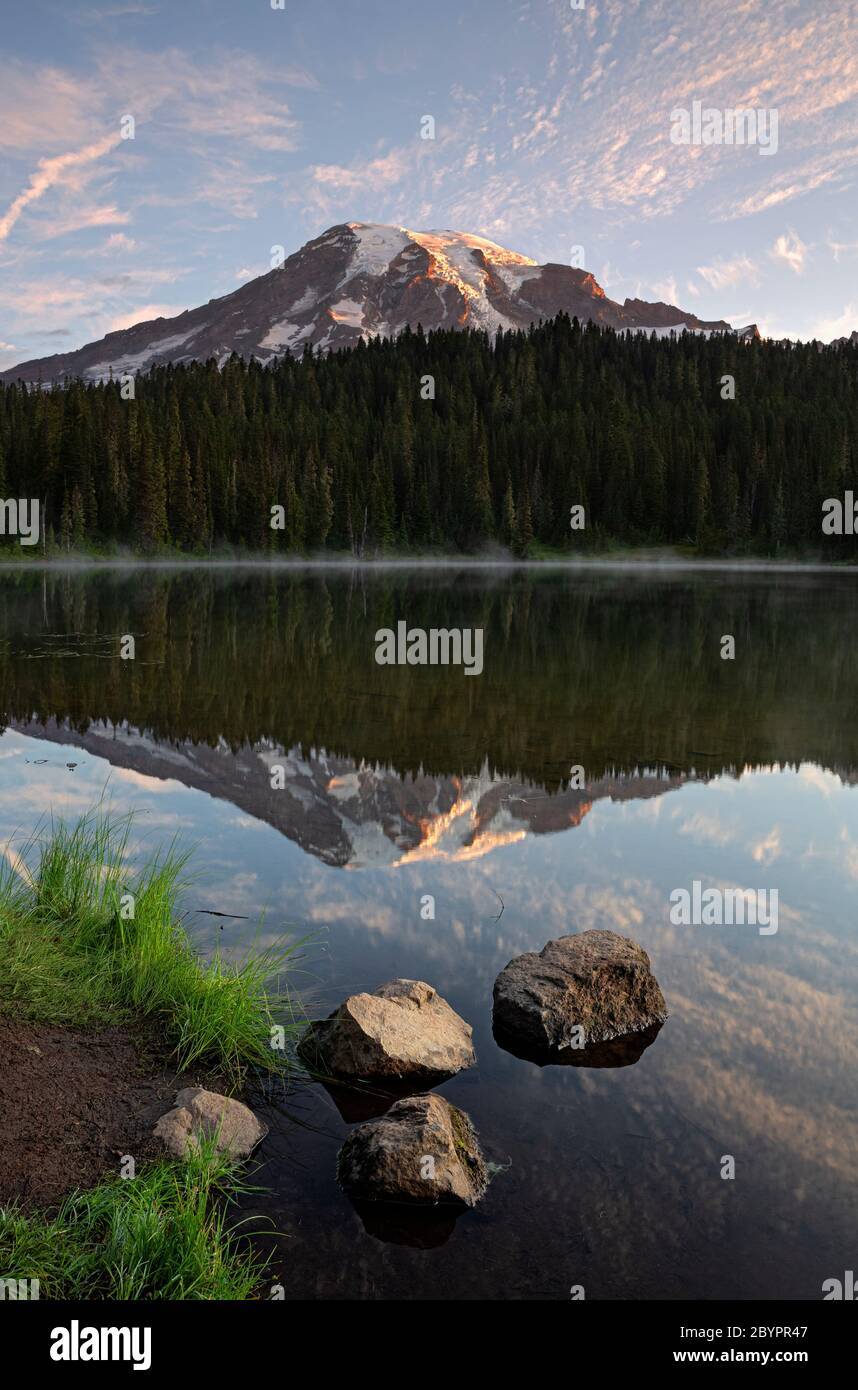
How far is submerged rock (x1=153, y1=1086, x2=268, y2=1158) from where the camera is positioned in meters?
5.87

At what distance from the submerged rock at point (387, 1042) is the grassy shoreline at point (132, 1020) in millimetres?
391

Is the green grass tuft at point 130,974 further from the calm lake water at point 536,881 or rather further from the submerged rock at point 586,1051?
the submerged rock at point 586,1051

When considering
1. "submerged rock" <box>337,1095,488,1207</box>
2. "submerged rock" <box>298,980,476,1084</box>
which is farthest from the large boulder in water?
"submerged rock" <box>337,1095,488,1207</box>

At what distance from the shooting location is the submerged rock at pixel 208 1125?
5871 millimetres

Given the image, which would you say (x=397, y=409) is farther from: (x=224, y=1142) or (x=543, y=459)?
(x=224, y=1142)

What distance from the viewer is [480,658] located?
99.6ft

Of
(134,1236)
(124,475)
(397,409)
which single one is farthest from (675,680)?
(397,409)

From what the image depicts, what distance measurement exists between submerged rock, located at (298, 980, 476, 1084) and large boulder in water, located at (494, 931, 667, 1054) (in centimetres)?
55

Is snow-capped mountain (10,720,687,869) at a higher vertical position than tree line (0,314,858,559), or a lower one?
lower

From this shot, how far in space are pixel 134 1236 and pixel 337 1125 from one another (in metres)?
2.01

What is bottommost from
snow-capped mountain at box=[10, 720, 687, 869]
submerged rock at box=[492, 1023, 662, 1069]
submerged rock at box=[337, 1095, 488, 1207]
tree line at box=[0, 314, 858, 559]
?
submerged rock at box=[492, 1023, 662, 1069]

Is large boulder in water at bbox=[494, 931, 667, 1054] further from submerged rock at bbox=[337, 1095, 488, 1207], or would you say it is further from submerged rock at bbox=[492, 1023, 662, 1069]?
submerged rock at bbox=[337, 1095, 488, 1207]

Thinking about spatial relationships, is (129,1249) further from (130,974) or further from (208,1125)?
(130,974)

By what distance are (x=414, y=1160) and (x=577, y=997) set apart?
2.62 metres
